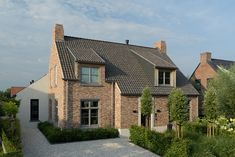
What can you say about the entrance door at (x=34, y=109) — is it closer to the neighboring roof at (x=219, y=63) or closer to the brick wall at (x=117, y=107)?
the brick wall at (x=117, y=107)

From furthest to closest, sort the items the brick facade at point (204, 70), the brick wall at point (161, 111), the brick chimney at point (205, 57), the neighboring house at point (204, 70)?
the brick chimney at point (205, 57), the brick facade at point (204, 70), the neighboring house at point (204, 70), the brick wall at point (161, 111)

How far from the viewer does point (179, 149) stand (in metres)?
14.2

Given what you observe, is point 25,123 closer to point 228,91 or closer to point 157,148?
point 157,148

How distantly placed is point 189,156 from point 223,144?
2.36 meters

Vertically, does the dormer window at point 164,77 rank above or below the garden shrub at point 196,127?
above

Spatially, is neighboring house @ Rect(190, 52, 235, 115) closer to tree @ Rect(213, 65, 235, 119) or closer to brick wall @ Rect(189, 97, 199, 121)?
tree @ Rect(213, 65, 235, 119)

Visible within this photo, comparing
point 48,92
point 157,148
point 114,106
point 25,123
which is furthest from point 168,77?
point 25,123

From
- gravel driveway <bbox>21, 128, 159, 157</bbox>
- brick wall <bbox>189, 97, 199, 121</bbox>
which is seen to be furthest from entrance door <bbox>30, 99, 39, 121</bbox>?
brick wall <bbox>189, 97, 199, 121</bbox>

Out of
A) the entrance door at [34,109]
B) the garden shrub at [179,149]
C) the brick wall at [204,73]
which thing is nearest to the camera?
the garden shrub at [179,149]

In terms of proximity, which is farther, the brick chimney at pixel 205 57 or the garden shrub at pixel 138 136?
the brick chimney at pixel 205 57

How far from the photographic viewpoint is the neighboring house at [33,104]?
88.7 ft

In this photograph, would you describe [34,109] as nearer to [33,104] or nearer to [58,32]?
[33,104]

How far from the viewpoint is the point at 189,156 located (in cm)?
1398

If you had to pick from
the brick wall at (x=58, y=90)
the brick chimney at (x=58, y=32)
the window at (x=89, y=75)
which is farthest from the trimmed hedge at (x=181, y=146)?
the brick chimney at (x=58, y=32)
